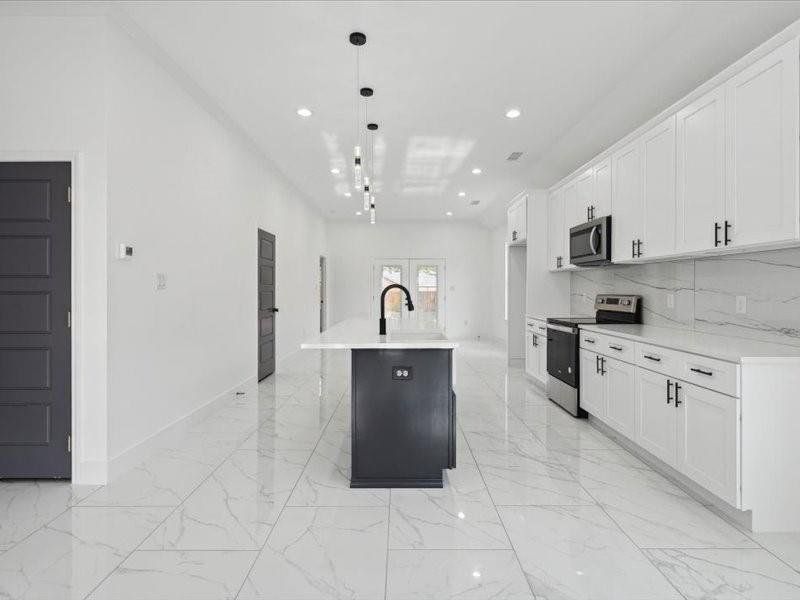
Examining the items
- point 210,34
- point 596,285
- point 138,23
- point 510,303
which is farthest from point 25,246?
point 510,303

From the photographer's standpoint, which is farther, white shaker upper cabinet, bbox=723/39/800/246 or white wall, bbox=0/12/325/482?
white wall, bbox=0/12/325/482

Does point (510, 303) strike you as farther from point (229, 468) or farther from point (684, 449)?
point (229, 468)

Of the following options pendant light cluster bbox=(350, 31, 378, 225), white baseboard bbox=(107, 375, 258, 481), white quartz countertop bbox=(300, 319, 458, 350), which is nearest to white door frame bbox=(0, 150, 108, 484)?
white baseboard bbox=(107, 375, 258, 481)

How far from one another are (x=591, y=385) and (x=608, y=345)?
496 millimetres

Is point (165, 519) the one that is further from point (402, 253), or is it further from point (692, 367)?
point (402, 253)

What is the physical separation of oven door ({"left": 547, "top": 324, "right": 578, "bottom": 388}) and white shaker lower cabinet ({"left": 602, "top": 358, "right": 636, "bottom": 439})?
0.55m

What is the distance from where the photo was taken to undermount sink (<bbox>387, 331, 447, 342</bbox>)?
272 centimetres

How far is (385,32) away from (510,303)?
5184 millimetres

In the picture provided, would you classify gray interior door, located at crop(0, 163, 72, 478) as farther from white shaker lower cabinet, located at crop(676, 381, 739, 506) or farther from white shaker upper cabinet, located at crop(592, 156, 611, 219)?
white shaker upper cabinet, located at crop(592, 156, 611, 219)

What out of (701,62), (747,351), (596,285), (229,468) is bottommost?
(229,468)

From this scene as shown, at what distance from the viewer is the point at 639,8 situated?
2.68m

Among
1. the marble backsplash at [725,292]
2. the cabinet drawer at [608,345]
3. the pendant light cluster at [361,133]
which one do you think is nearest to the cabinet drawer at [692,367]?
the cabinet drawer at [608,345]

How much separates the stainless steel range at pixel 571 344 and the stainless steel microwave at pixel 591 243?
47 cm

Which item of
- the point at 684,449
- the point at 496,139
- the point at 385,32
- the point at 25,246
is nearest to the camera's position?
the point at 684,449
